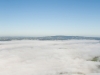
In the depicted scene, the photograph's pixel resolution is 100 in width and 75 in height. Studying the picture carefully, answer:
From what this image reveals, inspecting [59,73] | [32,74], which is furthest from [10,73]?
[59,73]

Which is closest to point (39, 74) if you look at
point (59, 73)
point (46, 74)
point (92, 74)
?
point (46, 74)

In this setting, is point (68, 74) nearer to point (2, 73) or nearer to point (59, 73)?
point (59, 73)

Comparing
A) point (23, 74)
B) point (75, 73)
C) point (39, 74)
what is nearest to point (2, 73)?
point (23, 74)

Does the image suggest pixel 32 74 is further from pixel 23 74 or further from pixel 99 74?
pixel 99 74

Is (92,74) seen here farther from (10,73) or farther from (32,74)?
(10,73)

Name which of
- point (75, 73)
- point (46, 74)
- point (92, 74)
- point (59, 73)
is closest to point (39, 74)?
point (46, 74)

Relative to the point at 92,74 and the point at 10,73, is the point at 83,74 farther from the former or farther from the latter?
the point at 10,73
